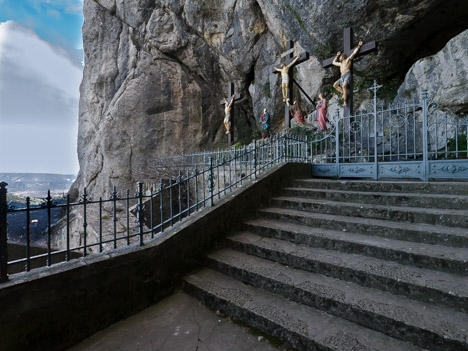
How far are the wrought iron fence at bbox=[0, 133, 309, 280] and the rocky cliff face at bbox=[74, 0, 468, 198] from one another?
19.2 feet

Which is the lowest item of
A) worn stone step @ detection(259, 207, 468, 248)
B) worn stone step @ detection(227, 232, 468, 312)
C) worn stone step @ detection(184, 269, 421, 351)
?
worn stone step @ detection(184, 269, 421, 351)

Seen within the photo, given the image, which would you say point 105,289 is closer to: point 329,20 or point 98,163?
point 329,20

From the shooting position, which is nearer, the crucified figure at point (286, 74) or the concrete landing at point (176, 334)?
the concrete landing at point (176, 334)

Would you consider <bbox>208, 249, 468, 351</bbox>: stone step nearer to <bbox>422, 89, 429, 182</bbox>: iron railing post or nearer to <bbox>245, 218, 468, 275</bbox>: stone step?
<bbox>245, 218, 468, 275</bbox>: stone step

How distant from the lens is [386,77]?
1124cm

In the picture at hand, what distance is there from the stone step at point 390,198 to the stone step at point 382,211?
16cm

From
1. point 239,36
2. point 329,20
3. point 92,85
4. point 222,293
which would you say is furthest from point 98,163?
point 222,293

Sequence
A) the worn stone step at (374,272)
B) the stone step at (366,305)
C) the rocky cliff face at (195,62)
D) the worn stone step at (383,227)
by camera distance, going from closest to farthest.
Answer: the stone step at (366,305)
the worn stone step at (374,272)
the worn stone step at (383,227)
the rocky cliff face at (195,62)

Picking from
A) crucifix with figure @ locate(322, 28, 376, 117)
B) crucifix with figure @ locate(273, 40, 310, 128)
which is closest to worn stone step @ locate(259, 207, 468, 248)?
crucifix with figure @ locate(322, 28, 376, 117)

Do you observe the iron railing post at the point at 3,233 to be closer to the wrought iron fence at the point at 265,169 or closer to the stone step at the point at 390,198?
the wrought iron fence at the point at 265,169

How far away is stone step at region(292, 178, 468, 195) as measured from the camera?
3.68 metres

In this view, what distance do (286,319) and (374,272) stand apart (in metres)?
1.01

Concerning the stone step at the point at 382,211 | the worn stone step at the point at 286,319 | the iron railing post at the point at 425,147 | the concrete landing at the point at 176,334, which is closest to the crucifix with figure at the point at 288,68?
the iron railing post at the point at 425,147

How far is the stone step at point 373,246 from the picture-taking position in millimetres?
2387
